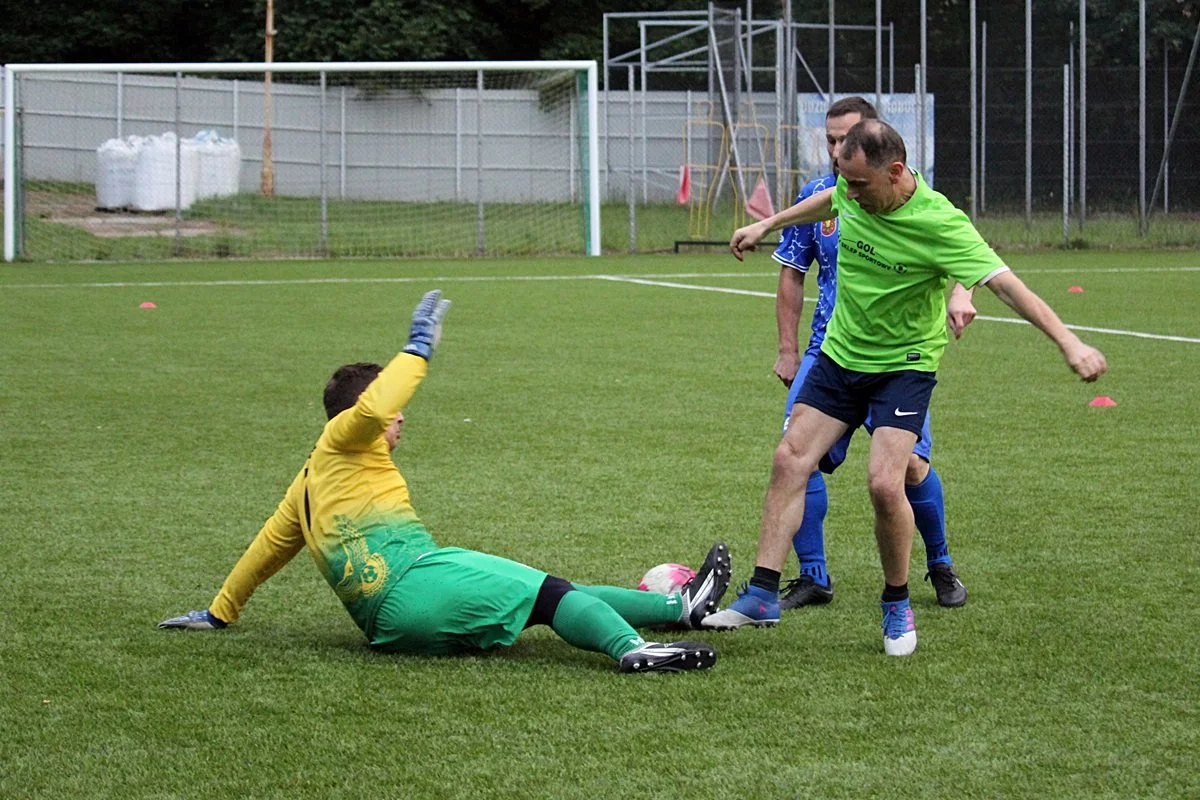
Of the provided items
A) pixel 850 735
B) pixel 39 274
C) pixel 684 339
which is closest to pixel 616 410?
pixel 684 339

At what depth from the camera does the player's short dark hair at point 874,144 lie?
15.1 ft

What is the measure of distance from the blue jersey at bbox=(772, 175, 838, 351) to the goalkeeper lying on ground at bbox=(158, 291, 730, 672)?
4.96 ft

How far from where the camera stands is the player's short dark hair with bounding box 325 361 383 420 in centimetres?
480

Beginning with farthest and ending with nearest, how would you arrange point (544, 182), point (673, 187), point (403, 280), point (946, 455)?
1. point (673, 187)
2. point (544, 182)
3. point (403, 280)
4. point (946, 455)

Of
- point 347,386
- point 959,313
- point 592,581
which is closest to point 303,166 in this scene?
point 592,581

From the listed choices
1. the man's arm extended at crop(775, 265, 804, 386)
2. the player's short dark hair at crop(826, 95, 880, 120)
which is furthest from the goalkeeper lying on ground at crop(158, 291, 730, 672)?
the player's short dark hair at crop(826, 95, 880, 120)

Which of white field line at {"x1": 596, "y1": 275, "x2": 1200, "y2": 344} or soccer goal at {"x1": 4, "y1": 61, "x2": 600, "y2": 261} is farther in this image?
soccer goal at {"x1": 4, "y1": 61, "x2": 600, "y2": 261}

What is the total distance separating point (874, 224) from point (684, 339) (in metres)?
9.27

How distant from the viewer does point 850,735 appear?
4.01 m

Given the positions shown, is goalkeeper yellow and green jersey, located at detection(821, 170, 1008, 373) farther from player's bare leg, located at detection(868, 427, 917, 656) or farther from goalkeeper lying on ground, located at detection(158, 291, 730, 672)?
goalkeeper lying on ground, located at detection(158, 291, 730, 672)

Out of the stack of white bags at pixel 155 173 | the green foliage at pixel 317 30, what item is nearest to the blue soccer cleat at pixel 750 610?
the stack of white bags at pixel 155 173

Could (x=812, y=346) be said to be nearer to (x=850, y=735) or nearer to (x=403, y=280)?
(x=850, y=735)

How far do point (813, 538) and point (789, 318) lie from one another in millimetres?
876

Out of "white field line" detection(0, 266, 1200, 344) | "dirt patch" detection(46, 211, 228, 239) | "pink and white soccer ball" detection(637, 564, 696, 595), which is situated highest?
"dirt patch" detection(46, 211, 228, 239)
